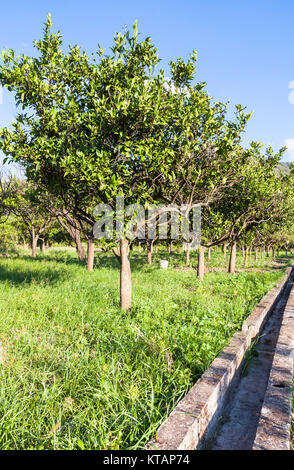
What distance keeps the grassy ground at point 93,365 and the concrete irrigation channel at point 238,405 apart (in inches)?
9.8

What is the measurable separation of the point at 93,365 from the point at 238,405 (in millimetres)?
2285

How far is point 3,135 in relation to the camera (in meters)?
6.55

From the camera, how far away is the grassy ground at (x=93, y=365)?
2.95 metres

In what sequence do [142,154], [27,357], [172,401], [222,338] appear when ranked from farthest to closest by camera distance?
[142,154]
[222,338]
[27,357]
[172,401]

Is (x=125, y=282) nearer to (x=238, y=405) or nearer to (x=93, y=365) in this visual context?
(x=93, y=365)

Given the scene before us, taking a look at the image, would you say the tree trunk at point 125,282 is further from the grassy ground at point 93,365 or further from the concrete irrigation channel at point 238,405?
the concrete irrigation channel at point 238,405

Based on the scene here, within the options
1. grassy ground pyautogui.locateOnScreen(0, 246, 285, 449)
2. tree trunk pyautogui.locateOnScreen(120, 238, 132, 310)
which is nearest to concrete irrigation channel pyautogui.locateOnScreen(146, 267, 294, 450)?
grassy ground pyautogui.locateOnScreen(0, 246, 285, 449)

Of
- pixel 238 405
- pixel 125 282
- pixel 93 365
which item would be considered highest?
pixel 125 282

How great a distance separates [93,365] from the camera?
13.4ft

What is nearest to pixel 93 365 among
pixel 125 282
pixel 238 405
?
pixel 238 405

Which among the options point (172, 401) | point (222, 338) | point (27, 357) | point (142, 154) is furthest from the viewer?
point (142, 154)
